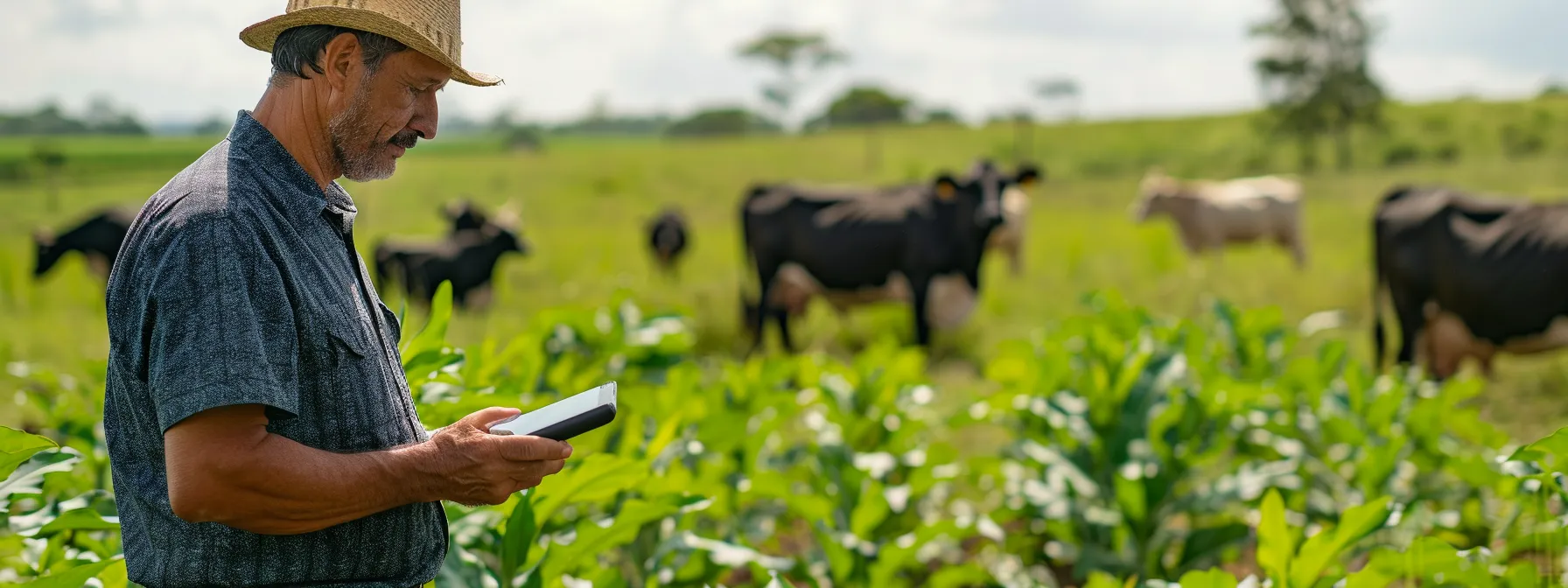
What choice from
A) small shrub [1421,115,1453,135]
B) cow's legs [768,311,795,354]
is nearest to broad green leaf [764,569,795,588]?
cow's legs [768,311,795,354]

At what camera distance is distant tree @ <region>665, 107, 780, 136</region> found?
3585 inches

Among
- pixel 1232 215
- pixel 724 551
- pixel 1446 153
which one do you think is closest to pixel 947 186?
pixel 724 551

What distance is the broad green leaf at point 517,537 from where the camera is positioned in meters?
2.90

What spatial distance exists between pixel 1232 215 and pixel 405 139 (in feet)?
62.5

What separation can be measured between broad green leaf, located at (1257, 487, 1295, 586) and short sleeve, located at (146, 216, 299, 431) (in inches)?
87.3

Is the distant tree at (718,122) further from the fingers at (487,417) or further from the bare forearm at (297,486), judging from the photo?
the bare forearm at (297,486)

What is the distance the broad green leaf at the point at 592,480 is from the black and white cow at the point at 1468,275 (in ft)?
24.0

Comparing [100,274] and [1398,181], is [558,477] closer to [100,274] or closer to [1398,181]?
[100,274]

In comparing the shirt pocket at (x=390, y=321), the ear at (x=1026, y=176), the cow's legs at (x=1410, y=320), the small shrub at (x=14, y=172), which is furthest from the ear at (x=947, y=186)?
the small shrub at (x=14, y=172)

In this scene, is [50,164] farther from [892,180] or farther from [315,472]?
[315,472]

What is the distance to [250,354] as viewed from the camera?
161cm

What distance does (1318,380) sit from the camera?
5730mm

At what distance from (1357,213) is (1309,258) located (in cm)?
713

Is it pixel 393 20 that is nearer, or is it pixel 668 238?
pixel 393 20
